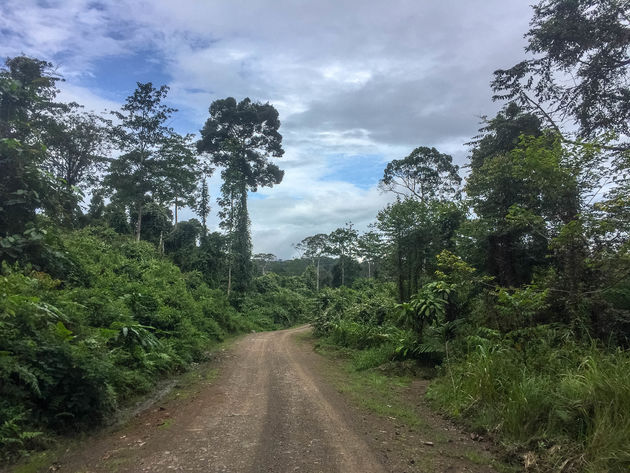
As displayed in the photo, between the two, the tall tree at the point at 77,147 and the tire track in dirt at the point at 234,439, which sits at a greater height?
the tall tree at the point at 77,147

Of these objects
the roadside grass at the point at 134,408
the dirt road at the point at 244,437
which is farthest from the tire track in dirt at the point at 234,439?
the roadside grass at the point at 134,408

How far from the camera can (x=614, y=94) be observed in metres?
12.1

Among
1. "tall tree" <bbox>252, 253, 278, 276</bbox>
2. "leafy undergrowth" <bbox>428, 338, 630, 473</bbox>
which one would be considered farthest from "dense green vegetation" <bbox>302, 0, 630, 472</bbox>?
"tall tree" <bbox>252, 253, 278, 276</bbox>

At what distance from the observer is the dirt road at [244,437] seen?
163 inches

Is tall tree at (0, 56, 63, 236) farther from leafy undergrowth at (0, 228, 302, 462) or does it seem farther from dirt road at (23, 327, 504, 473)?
dirt road at (23, 327, 504, 473)

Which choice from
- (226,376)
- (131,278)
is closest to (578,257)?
(226,376)

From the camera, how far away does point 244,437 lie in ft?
16.2

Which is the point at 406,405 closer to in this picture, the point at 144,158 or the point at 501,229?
the point at 501,229

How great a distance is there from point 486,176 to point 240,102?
2857 centimetres

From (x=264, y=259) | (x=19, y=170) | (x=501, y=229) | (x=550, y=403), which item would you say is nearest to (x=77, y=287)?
(x=19, y=170)

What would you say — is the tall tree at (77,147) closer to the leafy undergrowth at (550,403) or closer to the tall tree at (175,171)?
the tall tree at (175,171)

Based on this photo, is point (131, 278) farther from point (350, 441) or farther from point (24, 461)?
point (350, 441)

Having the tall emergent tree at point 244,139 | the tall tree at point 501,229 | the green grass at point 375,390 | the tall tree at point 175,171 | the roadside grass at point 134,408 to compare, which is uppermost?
the tall emergent tree at point 244,139

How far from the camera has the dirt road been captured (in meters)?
4.15
